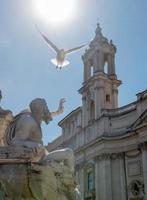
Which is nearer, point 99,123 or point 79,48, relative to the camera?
point 79,48

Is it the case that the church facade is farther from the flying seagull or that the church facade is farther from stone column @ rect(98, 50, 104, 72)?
the flying seagull

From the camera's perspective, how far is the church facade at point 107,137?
27750 millimetres

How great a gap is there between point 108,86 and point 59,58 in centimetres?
2799

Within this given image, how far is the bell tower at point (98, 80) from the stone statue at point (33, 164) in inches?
1080

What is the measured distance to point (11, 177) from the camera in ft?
13.6

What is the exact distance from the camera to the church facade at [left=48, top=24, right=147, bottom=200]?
27750 millimetres

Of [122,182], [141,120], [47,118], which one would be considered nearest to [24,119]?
[47,118]

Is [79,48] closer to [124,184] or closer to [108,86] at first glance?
[124,184]

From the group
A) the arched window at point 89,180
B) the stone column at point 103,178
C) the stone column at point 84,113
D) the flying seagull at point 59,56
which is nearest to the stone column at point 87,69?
the stone column at point 84,113

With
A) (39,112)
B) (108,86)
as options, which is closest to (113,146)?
(108,86)

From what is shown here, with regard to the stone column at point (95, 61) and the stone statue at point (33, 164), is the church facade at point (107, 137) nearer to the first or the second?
the stone column at point (95, 61)

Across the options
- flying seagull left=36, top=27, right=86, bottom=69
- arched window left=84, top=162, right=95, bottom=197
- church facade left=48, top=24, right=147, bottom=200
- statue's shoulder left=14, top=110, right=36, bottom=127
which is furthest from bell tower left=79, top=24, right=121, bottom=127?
statue's shoulder left=14, top=110, right=36, bottom=127

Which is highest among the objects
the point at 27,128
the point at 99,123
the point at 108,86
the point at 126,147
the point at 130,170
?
the point at 108,86

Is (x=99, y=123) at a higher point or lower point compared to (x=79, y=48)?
higher
